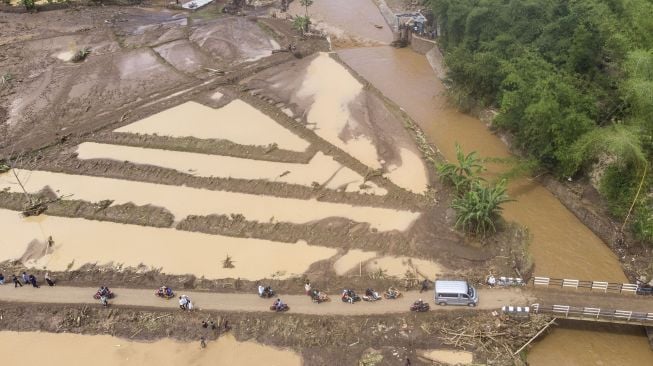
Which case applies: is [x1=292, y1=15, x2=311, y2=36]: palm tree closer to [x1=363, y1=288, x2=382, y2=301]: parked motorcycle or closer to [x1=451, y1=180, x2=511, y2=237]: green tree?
[x1=451, y1=180, x2=511, y2=237]: green tree

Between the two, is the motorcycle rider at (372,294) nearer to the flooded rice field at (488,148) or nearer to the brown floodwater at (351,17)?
the flooded rice field at (488,148)

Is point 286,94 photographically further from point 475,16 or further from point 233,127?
point 475,16

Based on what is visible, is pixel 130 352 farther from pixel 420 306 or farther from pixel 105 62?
pixel 105 62

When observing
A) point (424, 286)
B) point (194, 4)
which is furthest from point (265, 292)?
point (194, 4)

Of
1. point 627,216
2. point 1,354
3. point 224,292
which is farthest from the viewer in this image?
point 627,216

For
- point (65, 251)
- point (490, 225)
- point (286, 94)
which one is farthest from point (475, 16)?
point (65, 251)

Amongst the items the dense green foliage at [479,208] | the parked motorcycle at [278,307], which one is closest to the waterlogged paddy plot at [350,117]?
the dense green foliage at [479,208]
